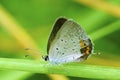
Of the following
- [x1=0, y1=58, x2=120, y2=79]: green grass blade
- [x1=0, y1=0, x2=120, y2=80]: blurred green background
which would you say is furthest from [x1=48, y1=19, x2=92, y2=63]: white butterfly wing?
[x1=0, y1=0, x2=120, y2=80]: blurred green background

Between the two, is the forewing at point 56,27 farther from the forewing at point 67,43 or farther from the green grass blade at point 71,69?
the green grass blade at point 71,69

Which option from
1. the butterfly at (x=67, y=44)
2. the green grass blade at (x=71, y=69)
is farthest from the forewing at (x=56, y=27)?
the green grass blade at (x=71, y=69)

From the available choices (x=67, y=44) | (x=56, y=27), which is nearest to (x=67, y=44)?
(x=67, y=44)

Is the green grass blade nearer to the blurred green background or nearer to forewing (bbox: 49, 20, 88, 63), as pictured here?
forewing (bbox: 49, 20, 88, 63)

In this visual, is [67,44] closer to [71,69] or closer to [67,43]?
[67,43]

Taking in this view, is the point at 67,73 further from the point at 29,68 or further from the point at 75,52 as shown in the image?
the point at 75,52
